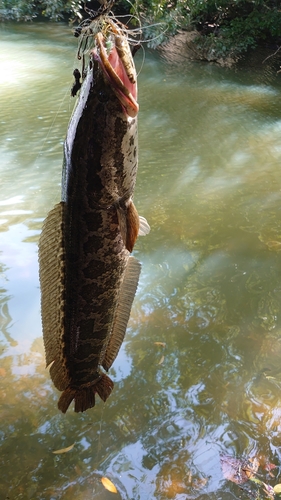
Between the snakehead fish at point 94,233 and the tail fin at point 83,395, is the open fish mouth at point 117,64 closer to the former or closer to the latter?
the snakehead fish at point 94,233

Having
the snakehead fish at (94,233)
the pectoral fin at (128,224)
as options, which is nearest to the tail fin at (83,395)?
the snakehead fish at (94,233)

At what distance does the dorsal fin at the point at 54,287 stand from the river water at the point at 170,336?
0.96 metres

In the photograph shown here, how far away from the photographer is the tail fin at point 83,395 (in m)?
2.41

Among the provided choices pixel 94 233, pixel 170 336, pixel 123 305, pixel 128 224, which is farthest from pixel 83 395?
pixel 170 336

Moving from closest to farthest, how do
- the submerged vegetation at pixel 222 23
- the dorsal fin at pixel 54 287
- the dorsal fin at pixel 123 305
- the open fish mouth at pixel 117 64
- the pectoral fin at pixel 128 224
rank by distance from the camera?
1. the open fish mouth at pixel 117 64
2. the pectoral fin at pixel 128 224
3. the dorsal fin at pixel 54 287
4. the dorsal fin at pixel 123 305
5. the submerged vegetation at pixel 222 23

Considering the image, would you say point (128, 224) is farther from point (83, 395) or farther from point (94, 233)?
point (83, 395)

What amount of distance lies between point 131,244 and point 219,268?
3.11m

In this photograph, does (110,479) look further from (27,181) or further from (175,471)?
(27,181)

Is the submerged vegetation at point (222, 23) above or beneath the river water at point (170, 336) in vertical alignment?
above

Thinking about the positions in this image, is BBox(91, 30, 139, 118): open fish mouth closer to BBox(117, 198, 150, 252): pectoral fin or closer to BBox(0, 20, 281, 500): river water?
BBox(117, 198, 150, 252): pectoral fin

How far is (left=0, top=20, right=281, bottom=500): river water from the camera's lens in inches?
117

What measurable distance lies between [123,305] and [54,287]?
1.49 ft

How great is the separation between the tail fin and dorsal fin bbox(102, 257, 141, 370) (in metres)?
0.10

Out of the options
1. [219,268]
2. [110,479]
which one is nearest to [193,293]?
[219,268]
